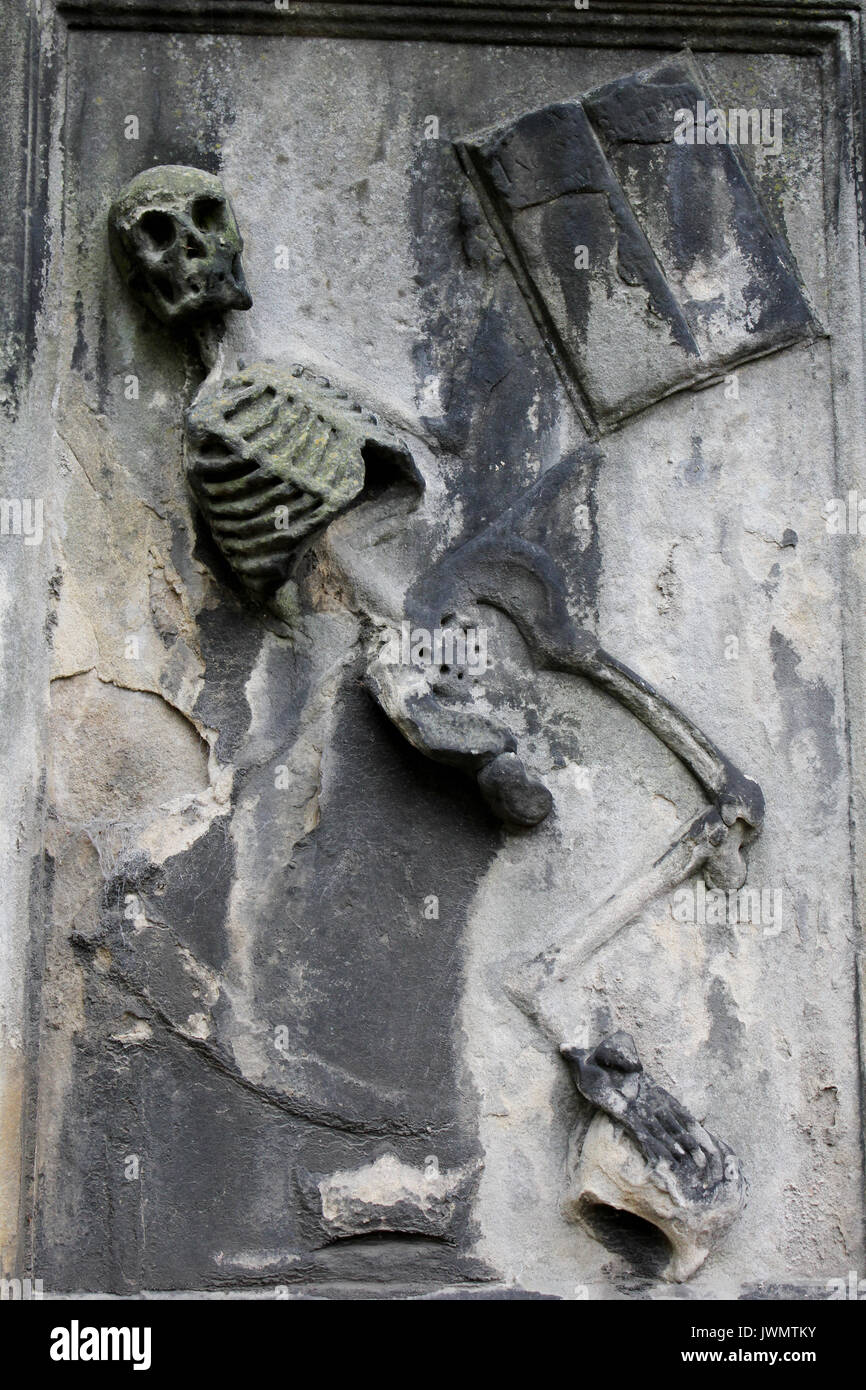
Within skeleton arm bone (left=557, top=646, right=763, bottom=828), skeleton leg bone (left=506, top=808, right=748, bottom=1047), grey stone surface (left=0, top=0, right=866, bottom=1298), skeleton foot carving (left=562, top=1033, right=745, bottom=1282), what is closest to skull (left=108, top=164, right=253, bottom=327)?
grey stone surface (left=0, top=0, right=866, bottom=1298)

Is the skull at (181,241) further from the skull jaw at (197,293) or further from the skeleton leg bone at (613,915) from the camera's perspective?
the skeleton leg bone at (613,915)

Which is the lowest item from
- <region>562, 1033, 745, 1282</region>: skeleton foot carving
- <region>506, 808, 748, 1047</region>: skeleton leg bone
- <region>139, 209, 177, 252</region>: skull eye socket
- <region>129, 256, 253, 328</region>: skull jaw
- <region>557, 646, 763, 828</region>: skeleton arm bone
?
<region>562, 1033, 745, 1282</region>: skeleton foot carving

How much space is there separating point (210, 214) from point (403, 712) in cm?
135

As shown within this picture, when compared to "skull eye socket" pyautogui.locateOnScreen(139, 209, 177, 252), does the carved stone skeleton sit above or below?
below

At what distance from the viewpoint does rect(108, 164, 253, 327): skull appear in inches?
162

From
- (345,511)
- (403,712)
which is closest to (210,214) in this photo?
(345,511)

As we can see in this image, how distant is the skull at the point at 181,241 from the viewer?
4.12 metres

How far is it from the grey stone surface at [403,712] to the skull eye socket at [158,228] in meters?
0.20

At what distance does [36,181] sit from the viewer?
4.25 meters

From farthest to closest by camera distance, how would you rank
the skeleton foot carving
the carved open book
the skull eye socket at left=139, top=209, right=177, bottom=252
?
the carved open book
the skull eye socket at left=139, top=209, right=177, bottom=252
the skeleton foot carving

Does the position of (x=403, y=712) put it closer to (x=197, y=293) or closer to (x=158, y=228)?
(x=197, y=293)

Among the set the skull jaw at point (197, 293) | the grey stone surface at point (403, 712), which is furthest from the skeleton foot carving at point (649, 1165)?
the skull jaw at point (197, 293)

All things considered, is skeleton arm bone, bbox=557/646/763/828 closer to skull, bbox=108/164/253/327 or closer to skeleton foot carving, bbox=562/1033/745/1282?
skeleton foot carving, bbox=562/1033/745/1282

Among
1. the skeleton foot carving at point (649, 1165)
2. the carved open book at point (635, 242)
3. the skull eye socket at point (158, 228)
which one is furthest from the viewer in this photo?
the carved open book at point (635, 242)
